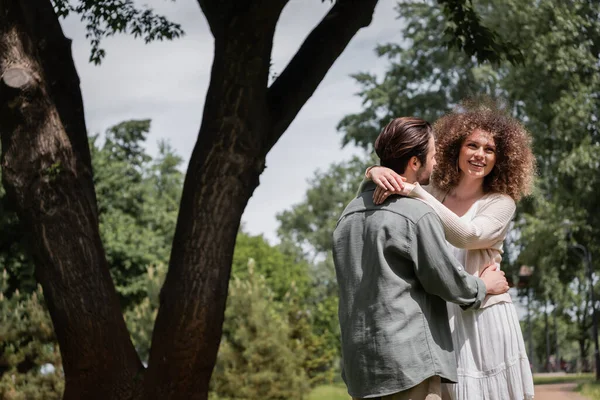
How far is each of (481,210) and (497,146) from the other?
0.34 m

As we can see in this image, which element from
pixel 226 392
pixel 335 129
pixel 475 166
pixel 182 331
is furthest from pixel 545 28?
pixel 475 166

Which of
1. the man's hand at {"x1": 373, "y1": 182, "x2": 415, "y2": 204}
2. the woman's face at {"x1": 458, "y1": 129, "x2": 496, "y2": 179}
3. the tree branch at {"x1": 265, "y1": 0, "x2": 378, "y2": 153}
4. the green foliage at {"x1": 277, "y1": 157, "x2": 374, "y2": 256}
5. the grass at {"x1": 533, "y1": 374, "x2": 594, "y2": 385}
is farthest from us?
the green foliage at {"x1": 277, "y1": 157, "x2": 374, "y2": 256}

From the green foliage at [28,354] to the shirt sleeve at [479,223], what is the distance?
11.8m

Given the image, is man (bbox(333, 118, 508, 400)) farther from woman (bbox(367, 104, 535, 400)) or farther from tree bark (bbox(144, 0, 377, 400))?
tree bark (bbox(144, 0, 377, 400))

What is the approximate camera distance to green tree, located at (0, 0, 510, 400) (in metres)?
6.92

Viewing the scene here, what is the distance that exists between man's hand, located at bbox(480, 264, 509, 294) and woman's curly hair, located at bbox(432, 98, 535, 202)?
0.45m

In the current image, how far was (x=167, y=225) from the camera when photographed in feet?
117

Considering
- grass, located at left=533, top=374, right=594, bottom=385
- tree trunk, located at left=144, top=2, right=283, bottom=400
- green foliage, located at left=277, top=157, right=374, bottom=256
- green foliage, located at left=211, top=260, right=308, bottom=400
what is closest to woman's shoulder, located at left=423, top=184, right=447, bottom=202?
tree trunk, located at left=144, top=2, right=283, bottom=400

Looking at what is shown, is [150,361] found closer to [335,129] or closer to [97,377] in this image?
[97,377]

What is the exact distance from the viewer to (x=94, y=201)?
23.9ft

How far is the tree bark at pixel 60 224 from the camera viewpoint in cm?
690

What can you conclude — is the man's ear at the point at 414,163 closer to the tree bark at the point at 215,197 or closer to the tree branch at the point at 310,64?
the tree bark at the point at 215,197

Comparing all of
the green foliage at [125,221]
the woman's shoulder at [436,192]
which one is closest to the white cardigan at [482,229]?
the woman's shoulder at [436,192]

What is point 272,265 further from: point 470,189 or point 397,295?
point 397,295
